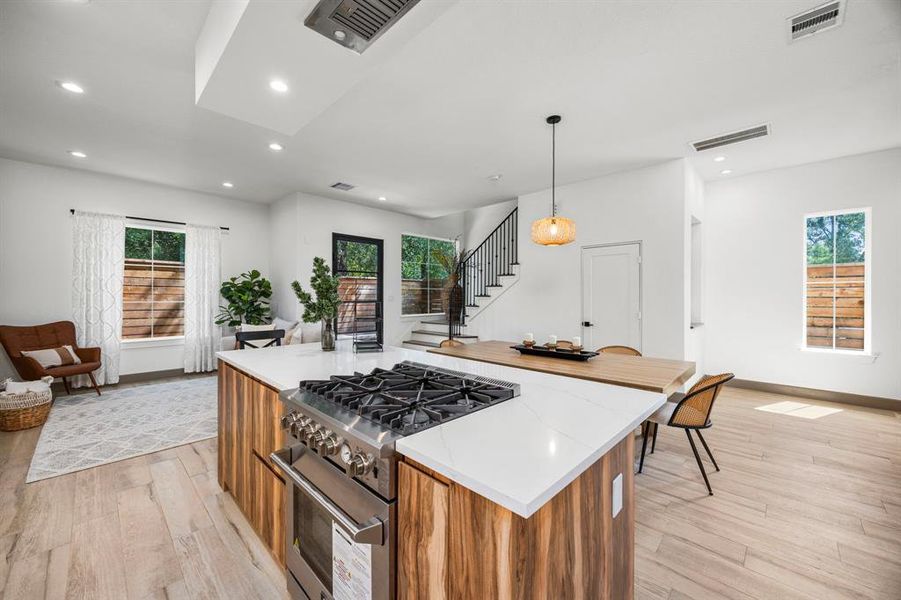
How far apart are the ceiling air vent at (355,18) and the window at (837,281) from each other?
→ 18.6 ft

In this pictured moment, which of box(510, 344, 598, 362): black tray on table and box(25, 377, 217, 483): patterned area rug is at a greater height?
box(510, 344, 598, 362): black tray on table

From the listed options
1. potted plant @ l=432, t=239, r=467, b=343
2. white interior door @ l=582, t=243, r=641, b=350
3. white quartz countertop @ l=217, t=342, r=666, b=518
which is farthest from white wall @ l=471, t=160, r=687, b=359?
white quartz countertop @ l=217, t=342, r=666, b=518

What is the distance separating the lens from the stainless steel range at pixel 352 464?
3.16ft

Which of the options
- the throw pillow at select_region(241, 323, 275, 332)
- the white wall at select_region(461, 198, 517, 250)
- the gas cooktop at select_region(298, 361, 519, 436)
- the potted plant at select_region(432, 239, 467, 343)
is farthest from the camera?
the white wall at select_region(461, 198, 517, 250)

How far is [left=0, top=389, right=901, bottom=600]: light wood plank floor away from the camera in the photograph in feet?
5.41

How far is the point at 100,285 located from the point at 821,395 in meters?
9.41

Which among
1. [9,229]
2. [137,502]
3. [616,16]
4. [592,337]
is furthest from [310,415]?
[9,229]

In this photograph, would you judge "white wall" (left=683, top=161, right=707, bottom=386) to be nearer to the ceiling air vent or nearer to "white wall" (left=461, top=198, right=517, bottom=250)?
"white wall" (left=461, top=198, right=517, bottom=250)

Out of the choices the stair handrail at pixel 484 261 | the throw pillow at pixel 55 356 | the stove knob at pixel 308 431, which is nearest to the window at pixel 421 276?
the stair handrail at pixel 484 261

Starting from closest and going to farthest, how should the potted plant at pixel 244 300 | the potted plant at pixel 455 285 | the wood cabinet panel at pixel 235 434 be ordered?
1. the wood cabinet panel at pixel 235 434
2. the potted plant at pixel 244 300
3. the potted plant at pixel 455 285

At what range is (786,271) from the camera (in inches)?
185

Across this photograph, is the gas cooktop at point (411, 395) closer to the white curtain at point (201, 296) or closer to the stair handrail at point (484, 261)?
the stair handrail at point (484, 261)

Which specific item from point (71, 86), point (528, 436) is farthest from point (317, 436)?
point (71, 86)

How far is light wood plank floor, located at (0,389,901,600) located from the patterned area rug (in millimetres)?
142
